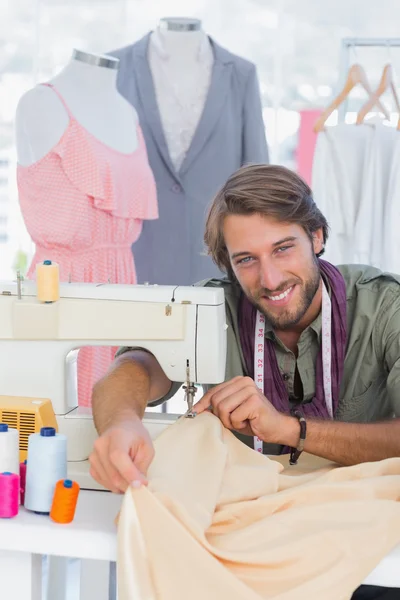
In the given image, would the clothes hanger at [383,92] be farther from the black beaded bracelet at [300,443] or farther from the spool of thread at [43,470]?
the spool of thread at [43,470]

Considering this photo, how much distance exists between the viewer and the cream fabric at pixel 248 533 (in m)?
1.49

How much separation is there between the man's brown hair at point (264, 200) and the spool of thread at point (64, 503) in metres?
0.97

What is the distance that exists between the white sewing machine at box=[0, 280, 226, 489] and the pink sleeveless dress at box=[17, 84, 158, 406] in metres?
1.16

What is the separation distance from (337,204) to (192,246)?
727mm

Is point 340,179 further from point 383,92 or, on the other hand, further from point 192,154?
point 192,154

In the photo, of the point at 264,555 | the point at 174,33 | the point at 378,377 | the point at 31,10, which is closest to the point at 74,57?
the point at 174,33

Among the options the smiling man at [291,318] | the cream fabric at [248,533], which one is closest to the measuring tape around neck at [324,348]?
the smiling man at [291,318]

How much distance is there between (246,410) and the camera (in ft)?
6.56

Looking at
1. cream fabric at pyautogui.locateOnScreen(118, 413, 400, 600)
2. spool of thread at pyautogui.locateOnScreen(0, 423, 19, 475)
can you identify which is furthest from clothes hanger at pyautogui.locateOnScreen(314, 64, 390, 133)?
spool of thread at pyautogui.locateOnScreen(0, 423, 19, 475)

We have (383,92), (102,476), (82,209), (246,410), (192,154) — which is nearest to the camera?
(102,476)

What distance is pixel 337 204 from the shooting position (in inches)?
161

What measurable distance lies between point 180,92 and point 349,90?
78 cm

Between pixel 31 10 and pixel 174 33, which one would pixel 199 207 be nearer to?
pixel 174 33

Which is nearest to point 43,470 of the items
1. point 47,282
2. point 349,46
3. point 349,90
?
point 47,282
